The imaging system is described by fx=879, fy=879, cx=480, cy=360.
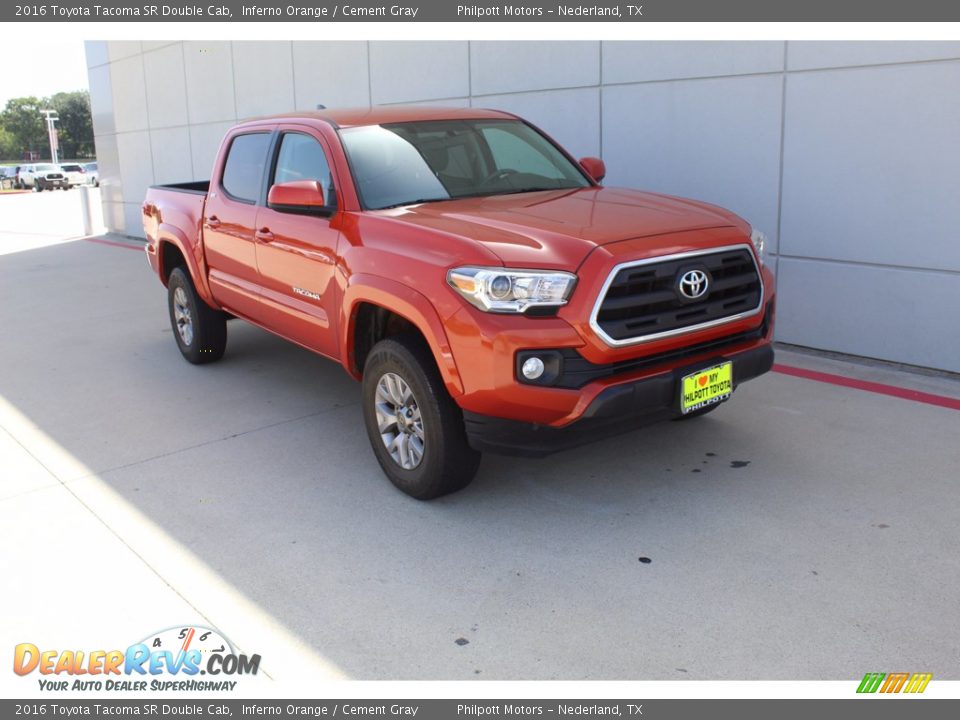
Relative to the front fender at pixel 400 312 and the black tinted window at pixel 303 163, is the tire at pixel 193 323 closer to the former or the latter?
the black tinted window at pixel 303 163

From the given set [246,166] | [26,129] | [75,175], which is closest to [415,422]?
[246,166]

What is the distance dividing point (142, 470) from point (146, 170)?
517 inches

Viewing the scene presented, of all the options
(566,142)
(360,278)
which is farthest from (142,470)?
(566,142)

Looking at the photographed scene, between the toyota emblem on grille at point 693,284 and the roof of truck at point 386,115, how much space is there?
217 centimetres

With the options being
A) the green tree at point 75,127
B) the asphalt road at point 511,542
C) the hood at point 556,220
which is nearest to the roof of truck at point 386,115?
the hood at point 556,220

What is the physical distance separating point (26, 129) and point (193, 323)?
115630mm

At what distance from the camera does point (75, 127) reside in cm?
10738

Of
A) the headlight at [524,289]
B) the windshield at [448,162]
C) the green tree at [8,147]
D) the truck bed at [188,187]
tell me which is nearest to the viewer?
the headlight at [524,289]

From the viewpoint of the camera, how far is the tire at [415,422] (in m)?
4.08

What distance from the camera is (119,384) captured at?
22.1ft

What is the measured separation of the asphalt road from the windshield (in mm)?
1538

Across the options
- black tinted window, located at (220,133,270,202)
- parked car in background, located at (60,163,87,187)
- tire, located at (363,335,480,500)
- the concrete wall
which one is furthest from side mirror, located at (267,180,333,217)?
parked car in background, located at (60,163,87,187)

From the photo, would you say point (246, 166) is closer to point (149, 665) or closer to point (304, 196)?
point (304, 196)

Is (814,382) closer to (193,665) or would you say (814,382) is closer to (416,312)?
A: (416,312)
